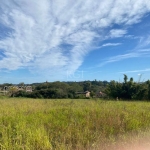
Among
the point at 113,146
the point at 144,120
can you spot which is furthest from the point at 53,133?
the point at 144,120

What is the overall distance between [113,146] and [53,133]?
1470 millimetres

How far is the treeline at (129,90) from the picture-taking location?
2196 cm

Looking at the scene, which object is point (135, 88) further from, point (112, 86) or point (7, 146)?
point (7, 146)

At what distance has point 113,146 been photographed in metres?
3.27

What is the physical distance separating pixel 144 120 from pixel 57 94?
44275mm

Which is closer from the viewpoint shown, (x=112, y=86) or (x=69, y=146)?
(x=69, y=146)

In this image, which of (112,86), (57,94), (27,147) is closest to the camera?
(27,147)

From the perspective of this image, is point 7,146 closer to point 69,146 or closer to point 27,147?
point 27,147

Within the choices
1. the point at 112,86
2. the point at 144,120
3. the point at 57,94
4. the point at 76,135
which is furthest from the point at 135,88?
the point at 57,94

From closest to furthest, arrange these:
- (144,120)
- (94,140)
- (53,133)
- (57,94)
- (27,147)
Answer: (27,147)
(94,140)
(53,133)
(144,120)
(57,94)

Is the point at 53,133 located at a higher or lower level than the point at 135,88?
lower

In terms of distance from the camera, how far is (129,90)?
2288cm

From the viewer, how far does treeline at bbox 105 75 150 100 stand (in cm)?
2196

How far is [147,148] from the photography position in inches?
129
